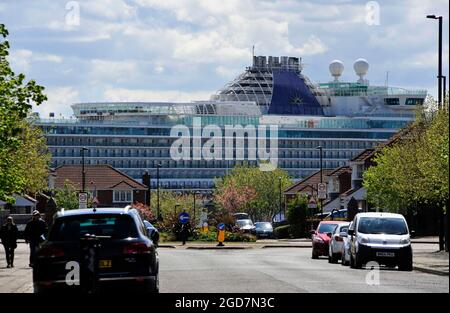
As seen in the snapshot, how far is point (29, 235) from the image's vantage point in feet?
121

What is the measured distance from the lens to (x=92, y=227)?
2145 cm

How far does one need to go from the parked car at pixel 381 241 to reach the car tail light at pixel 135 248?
16.1 metres

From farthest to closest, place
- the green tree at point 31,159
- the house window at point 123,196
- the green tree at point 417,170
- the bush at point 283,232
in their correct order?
the house window at point 123,196
the bush at point 283,232
the green tree at point 31,159
the green tree at point 417,170

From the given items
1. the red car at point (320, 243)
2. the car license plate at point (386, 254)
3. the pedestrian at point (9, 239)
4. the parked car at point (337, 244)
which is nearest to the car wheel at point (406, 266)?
A: the car license plate at point (386, 254)

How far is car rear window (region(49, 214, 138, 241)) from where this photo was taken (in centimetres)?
2144

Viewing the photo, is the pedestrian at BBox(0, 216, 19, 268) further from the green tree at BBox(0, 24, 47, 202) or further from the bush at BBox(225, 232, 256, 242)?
the bush at BBox(225, 232, 256, 242)

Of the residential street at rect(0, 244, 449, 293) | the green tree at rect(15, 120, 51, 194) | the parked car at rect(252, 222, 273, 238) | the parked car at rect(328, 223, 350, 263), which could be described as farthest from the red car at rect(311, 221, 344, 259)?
the parked car at rect(252, 222, 273, 238)

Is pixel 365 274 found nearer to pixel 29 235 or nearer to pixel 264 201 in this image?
pixel 29 235

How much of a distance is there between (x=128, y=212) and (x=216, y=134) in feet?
565

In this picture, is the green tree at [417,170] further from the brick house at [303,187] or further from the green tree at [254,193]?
the green tree at [254,193]

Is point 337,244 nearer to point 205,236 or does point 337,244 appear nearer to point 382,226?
point 382,226

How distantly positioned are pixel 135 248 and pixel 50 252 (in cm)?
141

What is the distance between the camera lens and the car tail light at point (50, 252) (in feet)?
69.8

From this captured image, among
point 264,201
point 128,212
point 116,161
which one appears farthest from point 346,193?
point 128,212
